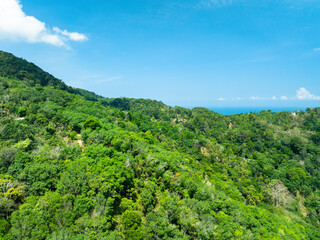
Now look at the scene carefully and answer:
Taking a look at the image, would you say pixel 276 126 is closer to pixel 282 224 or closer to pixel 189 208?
pixel 282 224

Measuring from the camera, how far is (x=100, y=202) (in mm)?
21922

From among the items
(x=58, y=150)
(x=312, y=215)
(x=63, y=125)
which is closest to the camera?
(x=58, y=150)

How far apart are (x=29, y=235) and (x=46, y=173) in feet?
30.1

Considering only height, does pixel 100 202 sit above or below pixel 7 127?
below

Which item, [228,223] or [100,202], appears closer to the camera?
[100,202]

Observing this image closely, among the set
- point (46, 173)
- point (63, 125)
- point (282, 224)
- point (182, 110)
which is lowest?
point (282, 224)

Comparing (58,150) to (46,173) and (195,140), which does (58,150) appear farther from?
(195,140)

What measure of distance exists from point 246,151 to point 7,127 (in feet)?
358

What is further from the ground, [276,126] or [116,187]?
[276,126]

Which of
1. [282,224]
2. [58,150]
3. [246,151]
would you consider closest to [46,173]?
[58,150]

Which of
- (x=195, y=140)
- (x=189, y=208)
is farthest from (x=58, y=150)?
(x=195, y=140)

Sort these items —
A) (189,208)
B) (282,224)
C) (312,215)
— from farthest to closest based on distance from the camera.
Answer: (312,215), (282,224), (189,208)

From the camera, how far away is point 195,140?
9425 centimetres

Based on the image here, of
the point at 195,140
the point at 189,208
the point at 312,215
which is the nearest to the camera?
the point at 189,208
